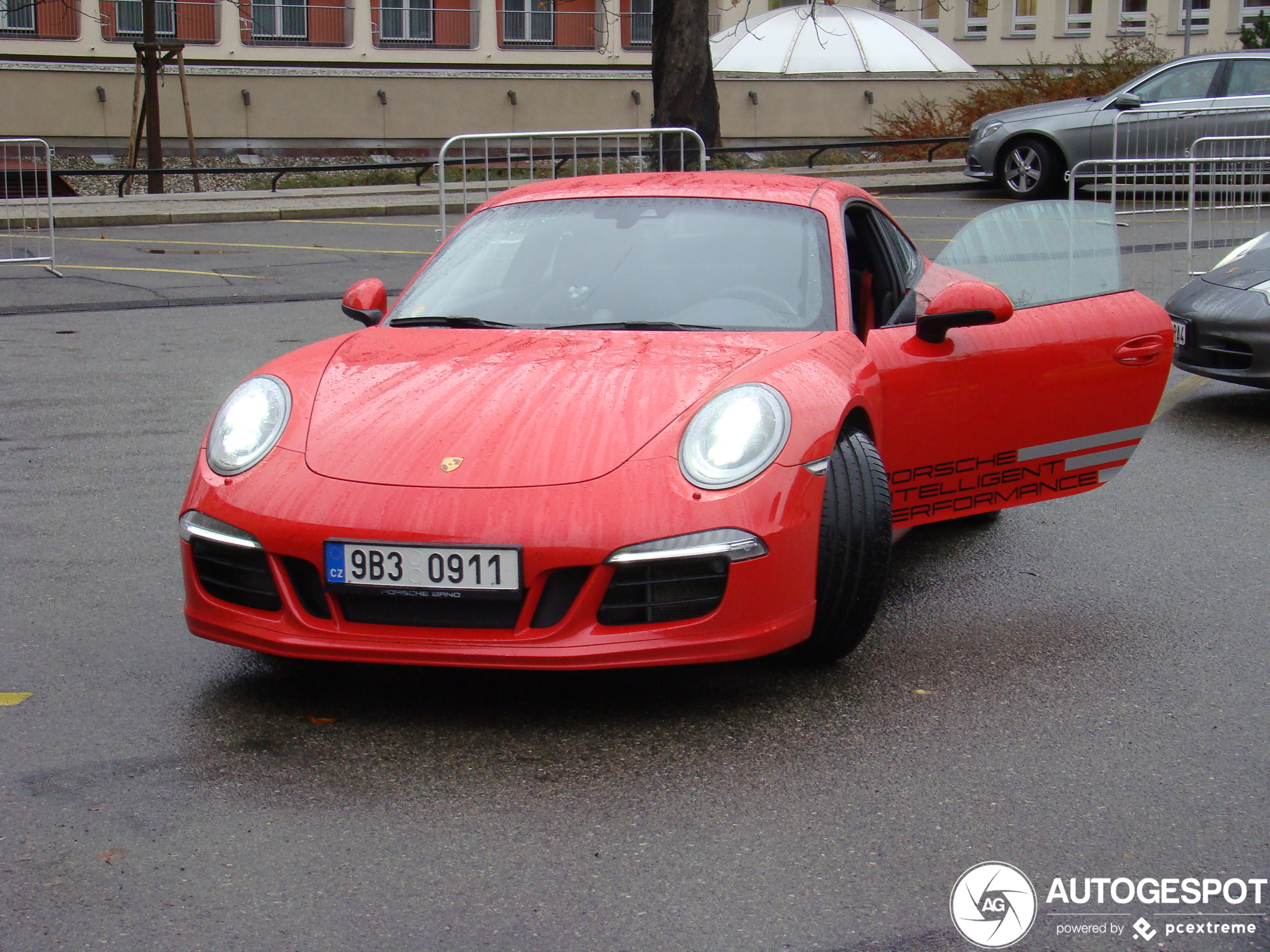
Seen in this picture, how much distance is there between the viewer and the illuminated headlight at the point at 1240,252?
8.45 m

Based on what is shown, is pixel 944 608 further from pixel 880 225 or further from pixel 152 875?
pixel 152 875

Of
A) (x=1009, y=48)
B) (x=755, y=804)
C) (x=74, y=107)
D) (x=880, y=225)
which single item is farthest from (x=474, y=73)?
(x=755, y=804)

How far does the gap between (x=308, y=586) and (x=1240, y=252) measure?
6.60m

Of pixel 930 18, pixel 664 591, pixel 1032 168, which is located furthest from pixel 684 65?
pixel 930 18

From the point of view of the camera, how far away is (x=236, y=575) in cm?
383

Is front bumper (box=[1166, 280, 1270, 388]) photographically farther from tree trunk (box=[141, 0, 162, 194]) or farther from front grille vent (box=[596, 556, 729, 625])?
tree trunk (box=[141, 0, 162, 194])

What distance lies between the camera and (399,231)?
18.6m

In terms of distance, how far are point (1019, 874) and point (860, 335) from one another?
220 centimetres

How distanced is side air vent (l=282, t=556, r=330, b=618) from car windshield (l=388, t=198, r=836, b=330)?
124cm

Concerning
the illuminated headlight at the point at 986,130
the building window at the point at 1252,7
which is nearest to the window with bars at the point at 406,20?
the illuminated headlight at the point at 986,130

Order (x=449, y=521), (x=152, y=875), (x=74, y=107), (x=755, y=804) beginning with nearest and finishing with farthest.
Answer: (x=152, y=875)
(x=755, y=804)
(x=449, y=521)
(x=74, y=107)

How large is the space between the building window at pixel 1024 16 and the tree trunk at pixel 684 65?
26496 millimetres

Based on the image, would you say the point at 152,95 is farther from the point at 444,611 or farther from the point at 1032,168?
the point at 444,611

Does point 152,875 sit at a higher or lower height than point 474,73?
lower
